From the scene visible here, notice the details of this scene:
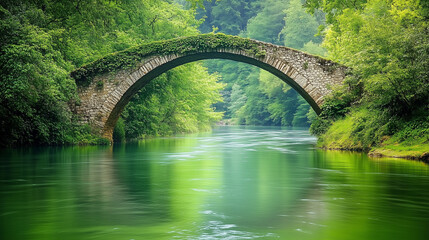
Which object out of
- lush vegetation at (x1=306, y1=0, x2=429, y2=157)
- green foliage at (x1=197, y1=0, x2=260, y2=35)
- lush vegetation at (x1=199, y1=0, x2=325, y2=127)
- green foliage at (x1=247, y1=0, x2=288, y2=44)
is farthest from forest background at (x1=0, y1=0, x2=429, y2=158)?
green foliage at (x1=197, y1=0, x2=260, y2=35)

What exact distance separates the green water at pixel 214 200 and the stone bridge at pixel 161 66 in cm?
736

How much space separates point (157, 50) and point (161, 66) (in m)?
0.68

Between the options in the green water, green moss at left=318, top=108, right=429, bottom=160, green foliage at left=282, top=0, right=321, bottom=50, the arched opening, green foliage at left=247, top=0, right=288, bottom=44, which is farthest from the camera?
green foliage at left=247, top=0, right=288, bottom=44

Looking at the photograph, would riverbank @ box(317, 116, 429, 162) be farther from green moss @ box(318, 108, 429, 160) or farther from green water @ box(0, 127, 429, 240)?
green water @ box(0, 127, 429, 240)

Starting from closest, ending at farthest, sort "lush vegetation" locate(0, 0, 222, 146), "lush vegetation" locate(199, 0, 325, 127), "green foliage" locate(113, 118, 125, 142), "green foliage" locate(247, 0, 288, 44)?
1. "lush vegetation" locate(0, 0, 222, 146)
2. "green foliage" locate(113, 118, 125, 142)
3. "lush vegetation" locate(199, 0, 325, 127)
4. "green foliage" locate(247, 0, 288, 44)

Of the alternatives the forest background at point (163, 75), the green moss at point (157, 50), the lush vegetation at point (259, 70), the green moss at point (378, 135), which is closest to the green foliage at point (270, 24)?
the lush vegetation at point (259, 70)

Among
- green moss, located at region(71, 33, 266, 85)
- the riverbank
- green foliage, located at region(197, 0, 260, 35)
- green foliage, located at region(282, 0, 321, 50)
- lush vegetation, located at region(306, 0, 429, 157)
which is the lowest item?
the riverbank

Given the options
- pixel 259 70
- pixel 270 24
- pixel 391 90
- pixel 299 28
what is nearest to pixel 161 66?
pixel 391 90

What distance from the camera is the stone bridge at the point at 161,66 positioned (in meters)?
19.2

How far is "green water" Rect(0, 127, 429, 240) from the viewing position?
5242mm

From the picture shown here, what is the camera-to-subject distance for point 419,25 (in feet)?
49.5

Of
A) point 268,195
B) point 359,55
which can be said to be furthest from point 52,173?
point 359,55

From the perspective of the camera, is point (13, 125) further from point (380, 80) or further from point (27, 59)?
point (380, 80)

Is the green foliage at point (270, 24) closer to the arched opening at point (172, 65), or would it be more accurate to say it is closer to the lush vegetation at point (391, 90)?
the arched opening at point (172, 65)
